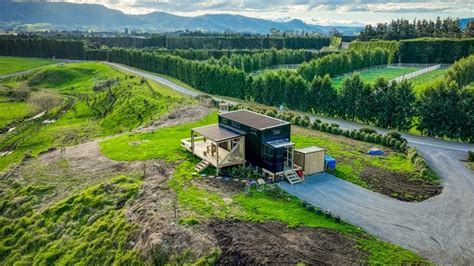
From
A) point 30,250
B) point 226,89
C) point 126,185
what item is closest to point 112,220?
point 126,185

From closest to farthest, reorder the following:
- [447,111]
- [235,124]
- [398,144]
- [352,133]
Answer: [235,124]
[398,144]
[447,111]
[352,133]

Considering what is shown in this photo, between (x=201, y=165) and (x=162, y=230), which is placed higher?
(x=201, y=165)

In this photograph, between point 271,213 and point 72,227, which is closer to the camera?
point 271,213

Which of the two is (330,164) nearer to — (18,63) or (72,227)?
(72,227)

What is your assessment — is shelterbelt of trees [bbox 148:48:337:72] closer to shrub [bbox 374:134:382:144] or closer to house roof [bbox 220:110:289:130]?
shrub [bbox 374:134:382:144]

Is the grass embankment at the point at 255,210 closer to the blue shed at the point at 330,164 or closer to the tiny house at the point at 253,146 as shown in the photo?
the tiny house at the point at 253,146

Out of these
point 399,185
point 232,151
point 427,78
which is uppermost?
point 427,78

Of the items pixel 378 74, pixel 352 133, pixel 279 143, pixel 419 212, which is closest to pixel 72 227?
pixel 279 143
